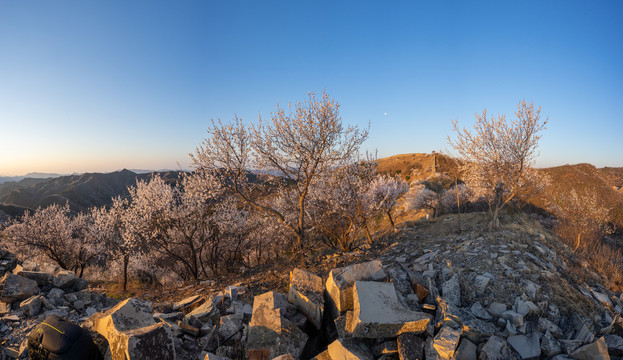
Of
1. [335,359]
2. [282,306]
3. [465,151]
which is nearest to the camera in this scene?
[335,359]

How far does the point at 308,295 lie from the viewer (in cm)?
628

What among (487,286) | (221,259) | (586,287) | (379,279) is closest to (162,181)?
(221,259)

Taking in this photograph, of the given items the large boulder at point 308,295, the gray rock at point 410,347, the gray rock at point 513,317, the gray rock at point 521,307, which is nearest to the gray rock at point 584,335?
the gray rock at point 521,307

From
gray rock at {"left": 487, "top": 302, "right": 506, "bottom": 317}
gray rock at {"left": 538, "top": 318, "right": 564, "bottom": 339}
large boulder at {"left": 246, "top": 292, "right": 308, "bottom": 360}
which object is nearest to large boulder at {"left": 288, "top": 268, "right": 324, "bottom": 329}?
large boulder at {"left": 246, "top": 292, "right": 308, "bottom": 360}

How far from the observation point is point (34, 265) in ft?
34.1

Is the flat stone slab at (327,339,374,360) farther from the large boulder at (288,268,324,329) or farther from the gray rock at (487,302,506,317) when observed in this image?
the gray rock at (487,302,506,317)

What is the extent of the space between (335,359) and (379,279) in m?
2.19

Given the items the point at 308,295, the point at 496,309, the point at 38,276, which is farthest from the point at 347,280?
the point at 38,276

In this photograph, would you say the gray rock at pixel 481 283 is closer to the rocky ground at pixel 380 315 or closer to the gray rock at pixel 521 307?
the rocky ground at pixel 380 315

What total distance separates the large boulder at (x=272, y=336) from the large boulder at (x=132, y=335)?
4.79ft

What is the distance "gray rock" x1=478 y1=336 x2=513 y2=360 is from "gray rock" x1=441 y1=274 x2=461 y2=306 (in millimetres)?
1252

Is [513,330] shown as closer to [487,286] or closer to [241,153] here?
[487,286]

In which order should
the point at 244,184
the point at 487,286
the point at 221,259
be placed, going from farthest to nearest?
the point at 221,259, the point at 244,184, the point at 487,286

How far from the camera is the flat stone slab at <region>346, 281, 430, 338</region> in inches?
187
